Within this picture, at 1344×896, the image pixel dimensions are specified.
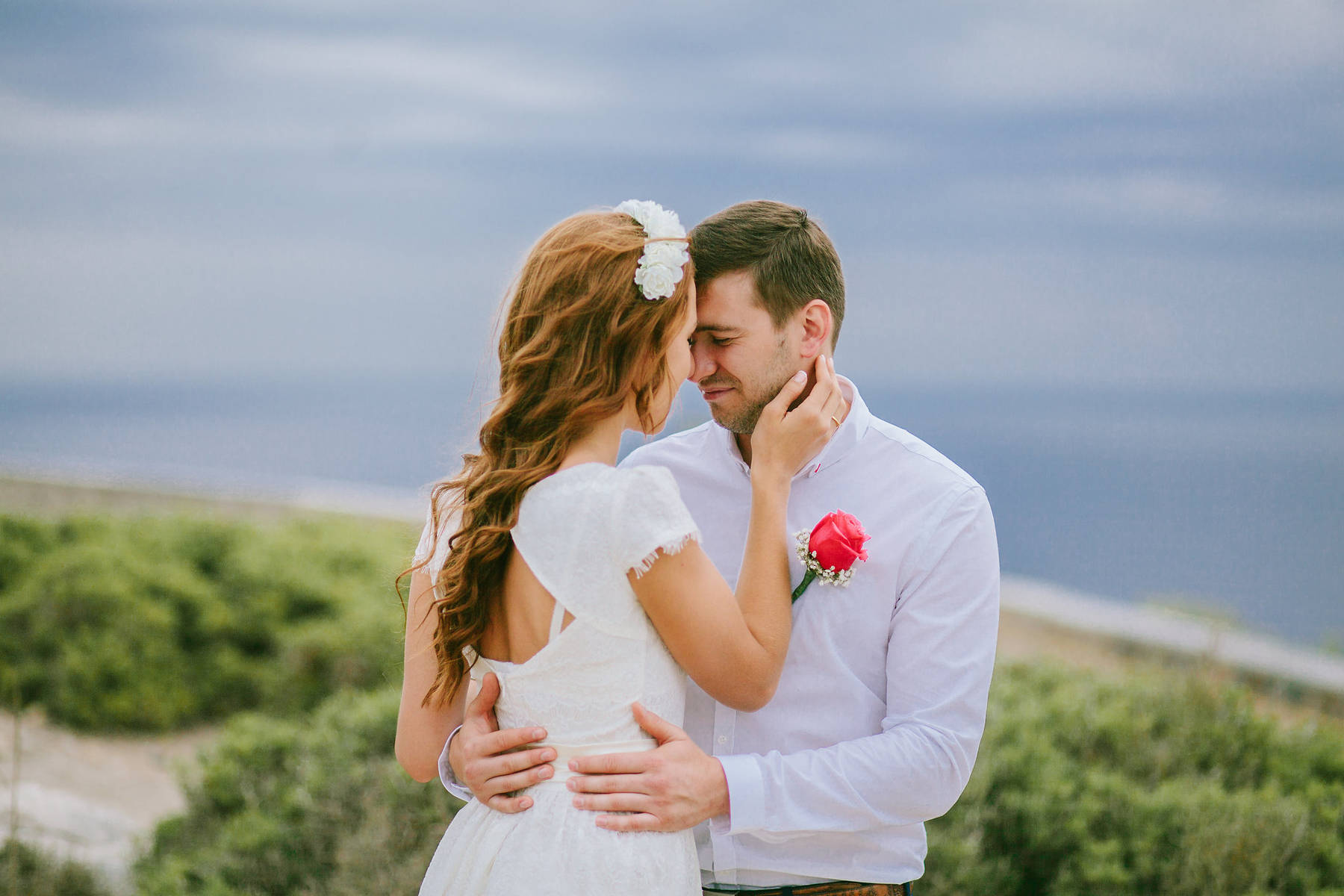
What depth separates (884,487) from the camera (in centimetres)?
259

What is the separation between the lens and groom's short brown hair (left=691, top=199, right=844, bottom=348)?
2.62m

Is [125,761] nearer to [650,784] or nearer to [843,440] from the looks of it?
[650,784]

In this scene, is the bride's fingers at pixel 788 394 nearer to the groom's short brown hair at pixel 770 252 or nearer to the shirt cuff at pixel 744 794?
the groom's short brown hair at pixel 770 252

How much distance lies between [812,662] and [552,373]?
0.90m

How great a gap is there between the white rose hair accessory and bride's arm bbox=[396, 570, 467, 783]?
81 cm

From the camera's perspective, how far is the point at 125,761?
7.12m

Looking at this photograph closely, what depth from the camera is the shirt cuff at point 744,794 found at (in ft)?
7.50

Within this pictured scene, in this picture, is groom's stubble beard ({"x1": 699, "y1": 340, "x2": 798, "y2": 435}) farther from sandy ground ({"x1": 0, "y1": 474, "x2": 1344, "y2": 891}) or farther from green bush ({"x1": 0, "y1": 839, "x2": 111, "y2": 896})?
green bush ({"x1": 0, "y1": 839, "x2": 111, "y2": 896})

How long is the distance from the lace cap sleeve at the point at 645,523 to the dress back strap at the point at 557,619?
166 mm

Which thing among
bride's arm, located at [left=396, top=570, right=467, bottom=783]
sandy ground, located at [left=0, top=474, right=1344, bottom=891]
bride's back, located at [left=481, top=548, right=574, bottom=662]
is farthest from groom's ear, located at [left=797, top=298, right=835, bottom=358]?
sandy ground, located at [left=0, top=474, right=1344, bottom=891]

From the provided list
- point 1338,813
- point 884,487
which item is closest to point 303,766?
point 884,487

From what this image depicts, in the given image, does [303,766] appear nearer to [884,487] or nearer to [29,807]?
[29,807]

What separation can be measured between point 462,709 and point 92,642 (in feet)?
20.1

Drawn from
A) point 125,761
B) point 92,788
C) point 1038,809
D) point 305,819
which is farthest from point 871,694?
point 125,761
